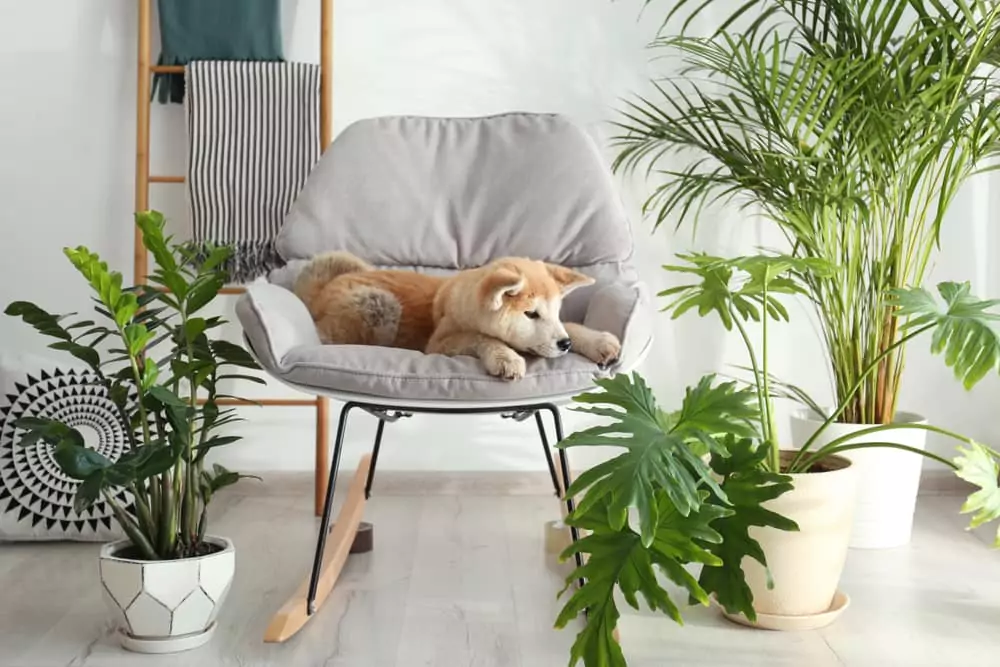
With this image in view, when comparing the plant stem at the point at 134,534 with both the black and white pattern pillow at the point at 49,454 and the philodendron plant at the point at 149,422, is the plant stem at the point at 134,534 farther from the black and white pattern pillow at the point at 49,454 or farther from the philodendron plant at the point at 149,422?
the black and white pattern pillow at the point at 49,454

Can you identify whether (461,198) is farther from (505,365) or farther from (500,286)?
(505,365)

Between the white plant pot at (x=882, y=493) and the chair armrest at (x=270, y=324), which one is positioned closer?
the chair armrest at (x=270, y=324)

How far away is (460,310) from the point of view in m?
1.97

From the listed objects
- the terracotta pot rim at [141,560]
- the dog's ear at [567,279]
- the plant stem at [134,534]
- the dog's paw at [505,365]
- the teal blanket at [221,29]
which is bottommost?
the terracotta pot rim at [141,560]

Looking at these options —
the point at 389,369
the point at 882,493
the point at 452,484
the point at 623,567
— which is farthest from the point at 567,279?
the point at 452,484

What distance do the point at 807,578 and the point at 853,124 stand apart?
94cm

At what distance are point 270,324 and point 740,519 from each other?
0.87 meters

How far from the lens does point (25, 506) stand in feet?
7.82

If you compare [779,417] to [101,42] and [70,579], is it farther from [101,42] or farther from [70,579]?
[101,42]

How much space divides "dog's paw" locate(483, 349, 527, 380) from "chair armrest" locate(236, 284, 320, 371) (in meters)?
0.36

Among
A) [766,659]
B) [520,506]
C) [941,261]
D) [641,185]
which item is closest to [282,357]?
[766,659]

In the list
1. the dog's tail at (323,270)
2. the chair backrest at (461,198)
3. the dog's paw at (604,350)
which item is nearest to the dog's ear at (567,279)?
the dog's paw at (604,350)

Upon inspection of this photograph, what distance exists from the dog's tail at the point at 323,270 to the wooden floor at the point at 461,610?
0.61 m

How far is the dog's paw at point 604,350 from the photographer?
6.23 feet
